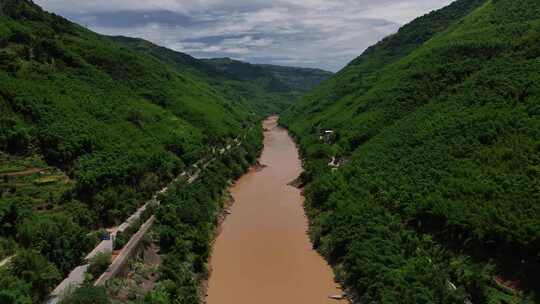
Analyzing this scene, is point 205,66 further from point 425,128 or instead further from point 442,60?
point 425,128

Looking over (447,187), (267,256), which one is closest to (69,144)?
(267,256)

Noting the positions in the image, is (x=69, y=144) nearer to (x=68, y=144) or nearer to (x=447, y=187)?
(x=68, y=144)

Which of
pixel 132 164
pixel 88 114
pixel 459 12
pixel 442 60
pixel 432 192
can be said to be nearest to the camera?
pixel 432 192

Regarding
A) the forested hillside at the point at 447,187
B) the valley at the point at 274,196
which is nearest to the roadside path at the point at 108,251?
the valley at the point at 274,196

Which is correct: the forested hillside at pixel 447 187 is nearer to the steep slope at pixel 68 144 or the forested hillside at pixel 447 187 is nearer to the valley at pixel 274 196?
the valley at pixel 274 196

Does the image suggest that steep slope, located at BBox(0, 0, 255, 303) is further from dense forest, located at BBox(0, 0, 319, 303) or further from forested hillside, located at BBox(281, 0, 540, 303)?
forested hillside, located at BBox(281, 0, 540, 303)

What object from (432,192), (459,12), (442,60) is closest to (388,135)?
(432,192)
